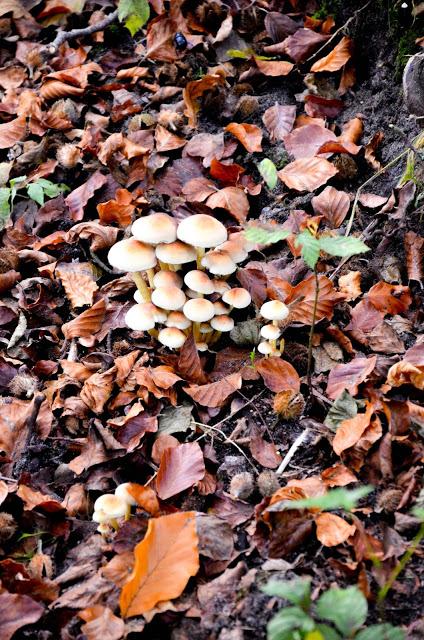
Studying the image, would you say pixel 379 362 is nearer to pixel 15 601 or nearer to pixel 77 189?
pixel 15 601

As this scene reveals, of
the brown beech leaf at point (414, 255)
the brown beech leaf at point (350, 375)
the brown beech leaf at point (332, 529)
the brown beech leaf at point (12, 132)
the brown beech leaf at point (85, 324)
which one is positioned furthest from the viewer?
the brown beech leaf at point (12, 132)

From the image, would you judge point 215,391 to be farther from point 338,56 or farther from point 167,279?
point 338,56

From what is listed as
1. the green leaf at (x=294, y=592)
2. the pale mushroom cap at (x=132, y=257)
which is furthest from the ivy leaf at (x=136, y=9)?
the green leaf at (x=294, y=592)

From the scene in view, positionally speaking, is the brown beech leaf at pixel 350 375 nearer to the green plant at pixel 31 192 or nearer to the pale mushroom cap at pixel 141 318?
the pale mushroom cap at pixel 141 318

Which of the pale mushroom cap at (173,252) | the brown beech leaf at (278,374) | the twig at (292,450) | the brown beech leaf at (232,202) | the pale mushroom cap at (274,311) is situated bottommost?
the twig at (292,450)

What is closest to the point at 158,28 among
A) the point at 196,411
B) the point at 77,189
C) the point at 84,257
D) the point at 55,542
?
the point at 77,189

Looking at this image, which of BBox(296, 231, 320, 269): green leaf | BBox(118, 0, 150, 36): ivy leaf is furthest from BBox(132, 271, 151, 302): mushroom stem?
BBox(118, 0, 150, 36): ivy leaf
